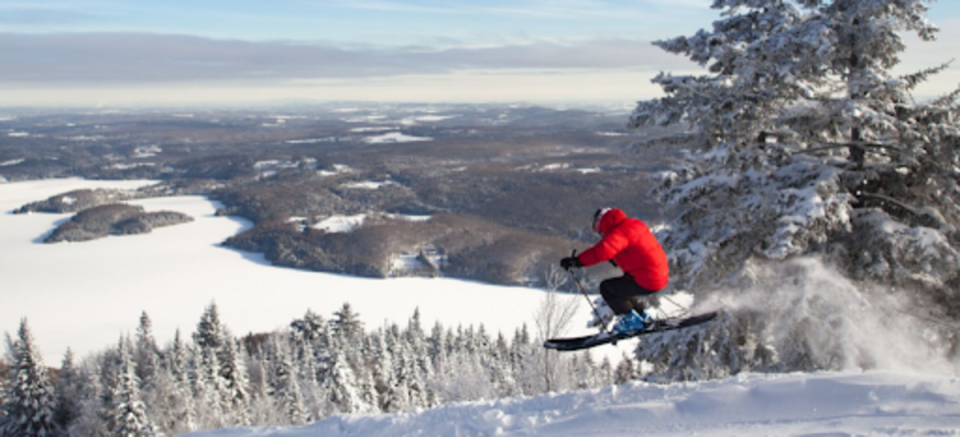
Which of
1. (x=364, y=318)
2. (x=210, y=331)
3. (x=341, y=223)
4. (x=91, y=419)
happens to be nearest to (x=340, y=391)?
(x=91, y=419)

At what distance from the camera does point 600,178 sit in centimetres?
15088

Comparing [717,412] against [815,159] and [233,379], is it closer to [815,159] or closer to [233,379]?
[815,159]

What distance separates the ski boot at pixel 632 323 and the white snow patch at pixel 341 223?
110940mm

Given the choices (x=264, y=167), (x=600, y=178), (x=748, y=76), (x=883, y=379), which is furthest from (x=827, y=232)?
(x=264, y=167)

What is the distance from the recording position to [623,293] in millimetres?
8008

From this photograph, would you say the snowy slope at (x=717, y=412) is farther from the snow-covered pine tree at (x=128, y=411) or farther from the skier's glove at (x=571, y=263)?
the snow-covered pine tree at (x=128, y=411)

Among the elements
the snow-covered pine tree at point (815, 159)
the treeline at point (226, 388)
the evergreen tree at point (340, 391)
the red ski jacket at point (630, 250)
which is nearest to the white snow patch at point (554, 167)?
Answer: the treeline at point (226, 388)

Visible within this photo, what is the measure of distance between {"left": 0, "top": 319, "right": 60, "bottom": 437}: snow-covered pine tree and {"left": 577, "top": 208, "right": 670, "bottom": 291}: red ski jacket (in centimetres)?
2503

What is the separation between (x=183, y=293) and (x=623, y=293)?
3559 inches

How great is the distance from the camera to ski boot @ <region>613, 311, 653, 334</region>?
27.7ft

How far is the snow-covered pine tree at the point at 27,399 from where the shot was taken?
23.8m

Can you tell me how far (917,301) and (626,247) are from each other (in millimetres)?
5392

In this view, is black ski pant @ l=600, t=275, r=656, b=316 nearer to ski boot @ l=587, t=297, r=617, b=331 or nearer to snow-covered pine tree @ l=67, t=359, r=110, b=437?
ski boot @ l=587, t=297, r=617, b=331

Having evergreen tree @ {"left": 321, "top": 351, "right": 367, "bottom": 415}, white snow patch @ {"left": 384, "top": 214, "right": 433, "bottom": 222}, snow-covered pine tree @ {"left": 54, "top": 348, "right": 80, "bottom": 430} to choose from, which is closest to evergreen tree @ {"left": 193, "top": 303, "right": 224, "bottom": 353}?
snow-covered pine tree @ {"left": 54, "top": 348, "right": 80, "bottom": 430}
